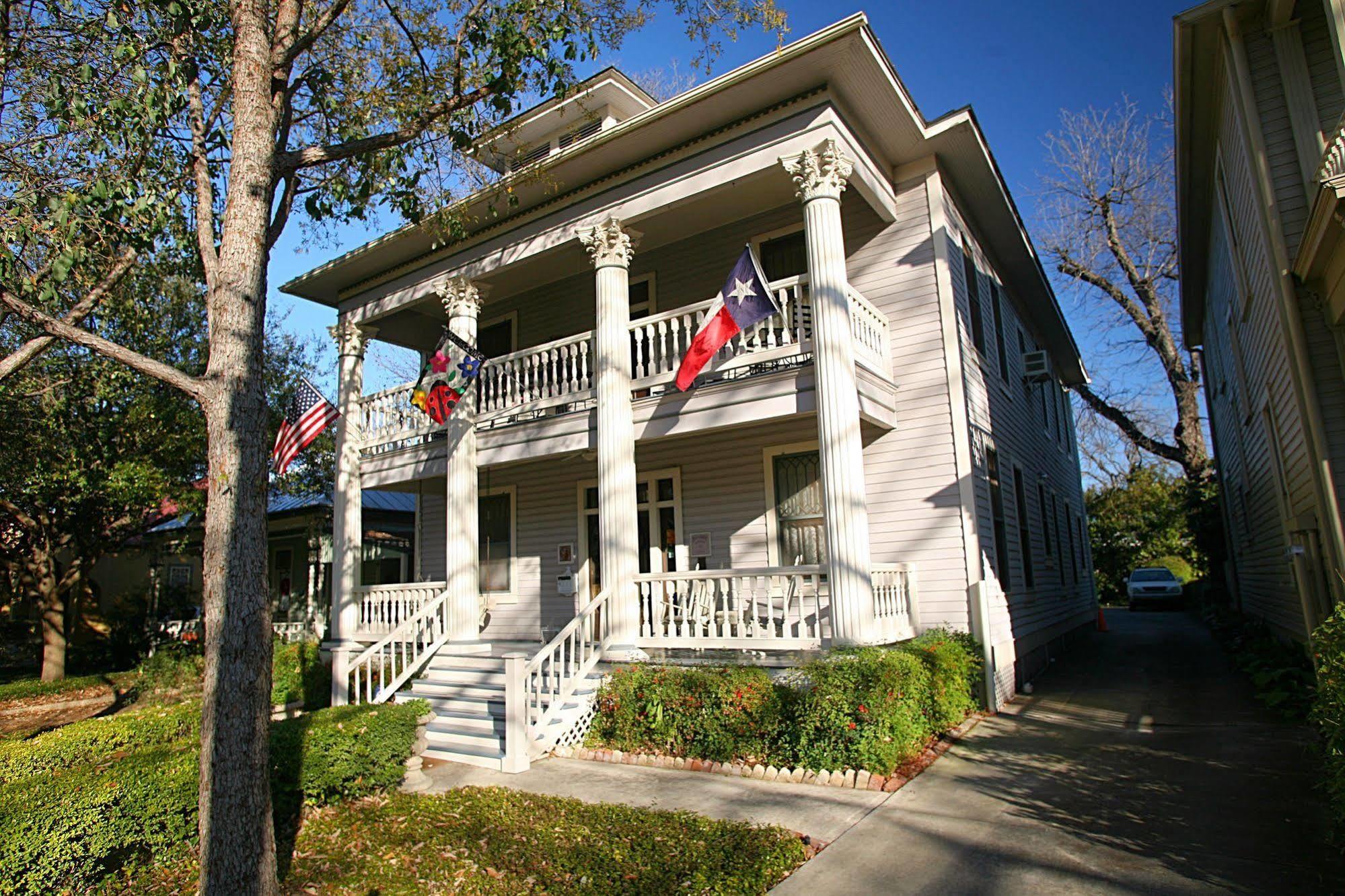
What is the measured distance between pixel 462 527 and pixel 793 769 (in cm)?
697

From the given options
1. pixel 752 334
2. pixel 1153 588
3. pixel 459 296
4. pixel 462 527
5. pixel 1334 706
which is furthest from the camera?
pixel 1153 588

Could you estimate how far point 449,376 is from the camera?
41.0 feet

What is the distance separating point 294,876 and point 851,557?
242 inches

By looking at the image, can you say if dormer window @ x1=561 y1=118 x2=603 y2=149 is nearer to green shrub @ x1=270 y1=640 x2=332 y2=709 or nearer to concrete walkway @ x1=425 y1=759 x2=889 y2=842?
green shrub @ x1=270 y1=640 x2=332 y2=709

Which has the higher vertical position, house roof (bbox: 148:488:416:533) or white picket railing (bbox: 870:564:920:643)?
house roof (bbox: 148:488:416:533)

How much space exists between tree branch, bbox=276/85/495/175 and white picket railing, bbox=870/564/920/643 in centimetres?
678

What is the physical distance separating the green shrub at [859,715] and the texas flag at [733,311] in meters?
3.90

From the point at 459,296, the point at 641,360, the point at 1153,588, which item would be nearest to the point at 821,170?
the point at 641,360

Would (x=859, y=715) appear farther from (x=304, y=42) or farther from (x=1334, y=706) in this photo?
(x=304, y=42)

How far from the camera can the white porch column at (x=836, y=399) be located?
30.0 feet

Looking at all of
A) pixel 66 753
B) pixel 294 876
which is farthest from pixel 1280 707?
pixel 66 753

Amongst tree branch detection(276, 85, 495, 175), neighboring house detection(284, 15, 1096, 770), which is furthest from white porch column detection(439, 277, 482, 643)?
tree branch detection(276, 85, 495, 175)

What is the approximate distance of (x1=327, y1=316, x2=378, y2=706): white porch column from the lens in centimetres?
1452

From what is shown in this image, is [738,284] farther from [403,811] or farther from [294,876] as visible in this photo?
[294,876]
